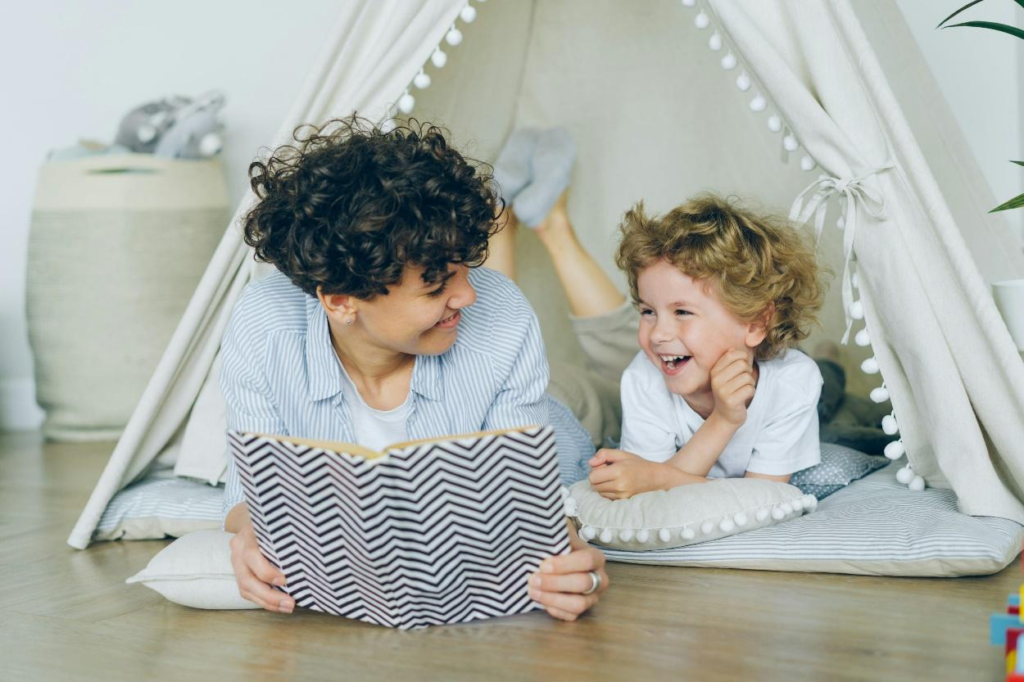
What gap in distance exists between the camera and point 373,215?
133 cm

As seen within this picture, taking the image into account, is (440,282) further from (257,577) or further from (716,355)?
(716,355)

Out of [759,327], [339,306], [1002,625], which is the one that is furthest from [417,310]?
[1002,625]

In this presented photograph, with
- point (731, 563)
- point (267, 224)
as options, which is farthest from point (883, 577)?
point (267, 224)

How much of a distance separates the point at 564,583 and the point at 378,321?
0.44 m

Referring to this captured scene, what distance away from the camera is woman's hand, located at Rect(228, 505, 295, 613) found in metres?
1.33

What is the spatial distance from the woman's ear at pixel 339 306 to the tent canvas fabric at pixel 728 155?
47 cm

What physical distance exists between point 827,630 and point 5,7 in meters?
3.13

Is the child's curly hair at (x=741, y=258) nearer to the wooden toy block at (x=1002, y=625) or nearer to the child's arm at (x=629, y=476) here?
the child's arm at (x=629, y=476)

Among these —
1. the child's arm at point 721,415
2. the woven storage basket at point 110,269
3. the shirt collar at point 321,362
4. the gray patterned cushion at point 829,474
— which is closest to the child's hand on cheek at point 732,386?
the child's arm at point 721,415

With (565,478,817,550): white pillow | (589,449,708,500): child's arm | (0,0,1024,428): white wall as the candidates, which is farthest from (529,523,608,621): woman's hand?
(0,0,1024,428): white wall

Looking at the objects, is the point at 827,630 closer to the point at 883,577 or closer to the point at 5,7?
the point at 883,577

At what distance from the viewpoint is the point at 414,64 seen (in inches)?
71.4

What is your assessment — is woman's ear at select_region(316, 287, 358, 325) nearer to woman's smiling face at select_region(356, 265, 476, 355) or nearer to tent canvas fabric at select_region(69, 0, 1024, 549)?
woman's smiling face at select_region(356, 265, 476, 355)

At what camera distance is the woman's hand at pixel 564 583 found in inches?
50.5
